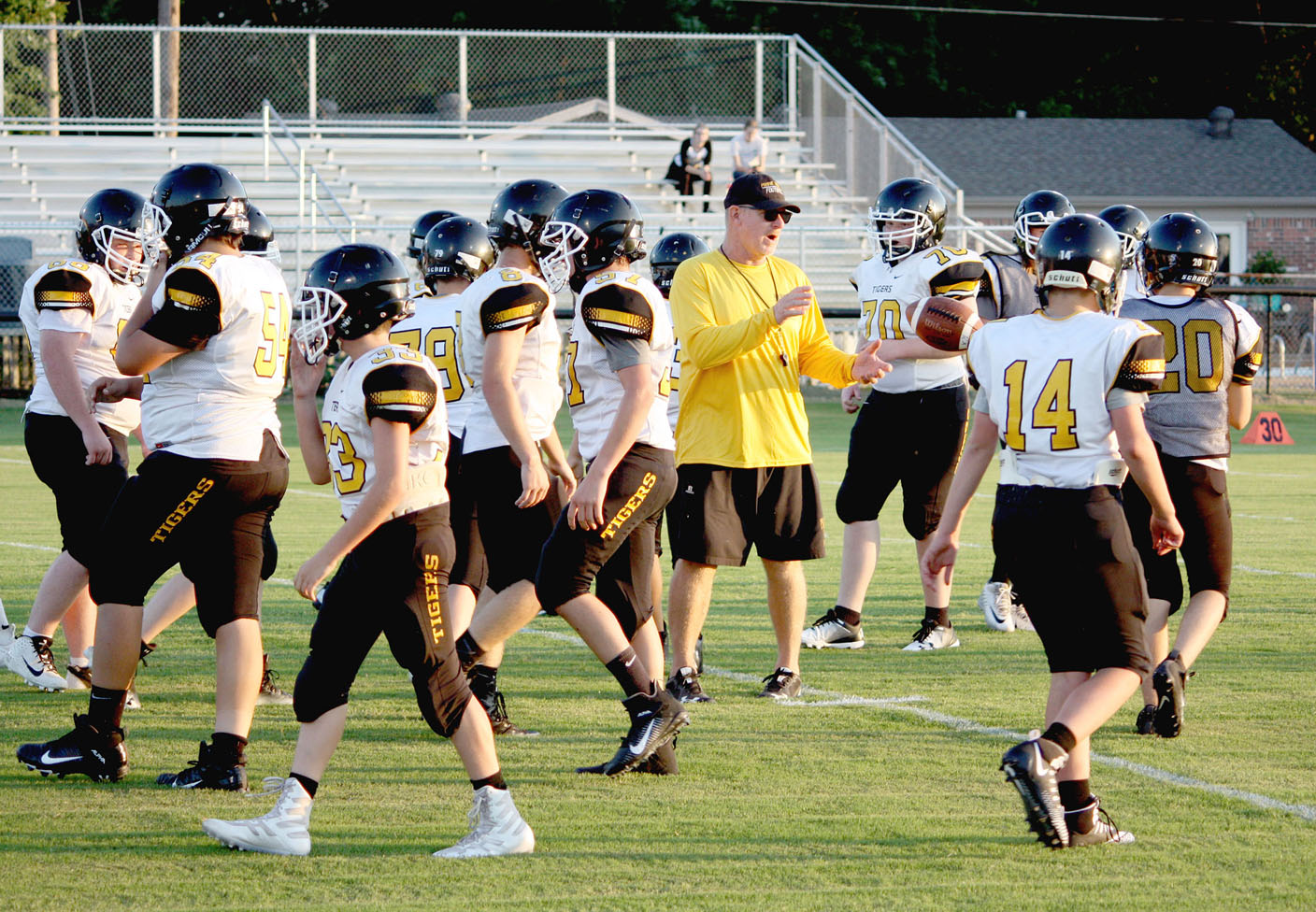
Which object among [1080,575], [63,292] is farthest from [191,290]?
[1080,575]

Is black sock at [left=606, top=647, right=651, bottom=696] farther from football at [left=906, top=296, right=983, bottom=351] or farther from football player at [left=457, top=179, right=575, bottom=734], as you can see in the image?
football at [left=906, top=296, right=983, bottom=351]

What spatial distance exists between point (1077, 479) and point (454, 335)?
2.65 meters

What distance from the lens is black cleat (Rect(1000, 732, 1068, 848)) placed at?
430 cm

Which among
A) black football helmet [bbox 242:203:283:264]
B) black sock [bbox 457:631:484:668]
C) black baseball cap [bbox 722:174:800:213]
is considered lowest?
black sock [bbox 457:631:484:668]

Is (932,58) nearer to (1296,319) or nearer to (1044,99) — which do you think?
(1044,99)

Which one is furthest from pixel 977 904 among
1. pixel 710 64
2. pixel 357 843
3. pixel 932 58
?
pixel 932 58

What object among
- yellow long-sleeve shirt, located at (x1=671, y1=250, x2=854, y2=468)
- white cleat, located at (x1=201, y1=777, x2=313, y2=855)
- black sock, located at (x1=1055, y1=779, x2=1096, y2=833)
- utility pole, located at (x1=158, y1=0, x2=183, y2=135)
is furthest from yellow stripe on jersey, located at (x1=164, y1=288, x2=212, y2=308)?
utility pole, located at (x1=158, y1=0, x2=183, y2=135)

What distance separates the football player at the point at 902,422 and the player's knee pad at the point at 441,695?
11.1 feet

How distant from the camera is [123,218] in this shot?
624cm

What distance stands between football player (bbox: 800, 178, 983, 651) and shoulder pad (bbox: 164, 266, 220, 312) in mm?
3504

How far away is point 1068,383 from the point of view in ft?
15.1

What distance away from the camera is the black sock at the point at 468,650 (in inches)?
234

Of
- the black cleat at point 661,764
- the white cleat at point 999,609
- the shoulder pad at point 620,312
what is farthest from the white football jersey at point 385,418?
the white cleat at point 999,609

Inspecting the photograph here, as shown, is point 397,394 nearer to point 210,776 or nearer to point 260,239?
point 210,776
